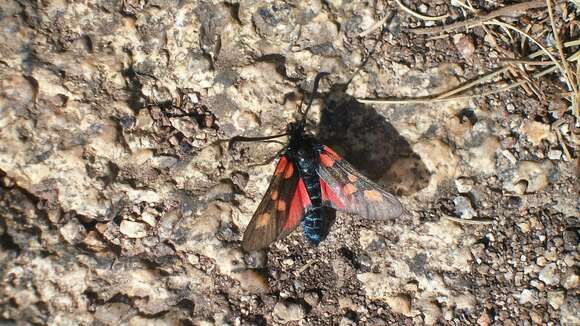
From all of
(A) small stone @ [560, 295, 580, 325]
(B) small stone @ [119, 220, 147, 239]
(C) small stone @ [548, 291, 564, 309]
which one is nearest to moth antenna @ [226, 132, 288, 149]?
(B) small stone @ [119, 220, 147, 239]

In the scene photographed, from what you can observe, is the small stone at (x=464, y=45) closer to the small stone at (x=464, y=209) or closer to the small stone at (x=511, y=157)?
the small stone at (x=511, y=157)

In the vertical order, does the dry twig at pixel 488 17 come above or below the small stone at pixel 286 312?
above

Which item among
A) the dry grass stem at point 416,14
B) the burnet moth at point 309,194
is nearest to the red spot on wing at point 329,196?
the burnet moth at point 309,194

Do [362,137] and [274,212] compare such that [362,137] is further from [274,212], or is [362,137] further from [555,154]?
[555,154]

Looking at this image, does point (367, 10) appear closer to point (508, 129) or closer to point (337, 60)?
point (337, 60)

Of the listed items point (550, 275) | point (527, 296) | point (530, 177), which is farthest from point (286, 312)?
point (530, 177)

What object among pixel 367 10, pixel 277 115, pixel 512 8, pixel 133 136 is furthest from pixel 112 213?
pixel 512 8
